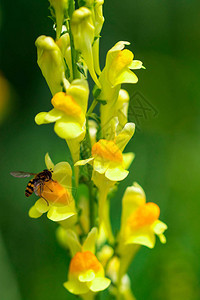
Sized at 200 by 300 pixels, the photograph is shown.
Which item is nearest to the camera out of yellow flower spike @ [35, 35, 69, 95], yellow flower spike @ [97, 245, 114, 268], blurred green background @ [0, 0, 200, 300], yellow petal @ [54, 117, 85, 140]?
yellow petal @ [54, 117, 85, 140]

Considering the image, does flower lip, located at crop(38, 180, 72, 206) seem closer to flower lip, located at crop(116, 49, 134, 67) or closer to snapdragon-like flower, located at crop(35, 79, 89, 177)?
snapdragon-like flower, located at crop(35, 79, 89, 177)

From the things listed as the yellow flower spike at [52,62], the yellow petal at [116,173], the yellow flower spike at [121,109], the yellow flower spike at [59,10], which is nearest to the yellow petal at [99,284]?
the yellow petal at [116,173]

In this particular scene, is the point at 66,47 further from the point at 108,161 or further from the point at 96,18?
the point at 108,161

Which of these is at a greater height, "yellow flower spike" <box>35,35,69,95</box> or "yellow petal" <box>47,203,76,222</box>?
"yellow flower spike" <box>35,35,69,95</box>

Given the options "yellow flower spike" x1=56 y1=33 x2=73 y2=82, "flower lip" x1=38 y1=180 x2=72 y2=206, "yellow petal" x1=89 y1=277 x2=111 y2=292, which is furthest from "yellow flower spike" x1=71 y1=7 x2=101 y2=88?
"yellow petal" x1=89 y1=277 x2=111 y2=292

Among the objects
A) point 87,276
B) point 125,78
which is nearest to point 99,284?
point 87,276

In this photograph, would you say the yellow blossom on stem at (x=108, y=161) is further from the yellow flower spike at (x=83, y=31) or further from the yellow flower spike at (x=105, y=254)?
the yellow flower spike at (x=105, y=254)

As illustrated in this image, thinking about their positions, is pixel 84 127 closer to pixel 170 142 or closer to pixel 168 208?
pixel 168 208
